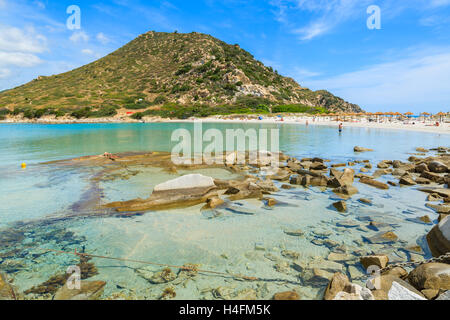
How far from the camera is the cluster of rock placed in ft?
11.4

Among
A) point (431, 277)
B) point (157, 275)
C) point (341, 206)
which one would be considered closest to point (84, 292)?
point (157, 275)

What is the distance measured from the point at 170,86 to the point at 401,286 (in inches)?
5109

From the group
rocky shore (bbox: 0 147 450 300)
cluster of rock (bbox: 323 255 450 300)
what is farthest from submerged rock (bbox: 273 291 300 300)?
cluster of rock (bbox: 323 255 450 300)

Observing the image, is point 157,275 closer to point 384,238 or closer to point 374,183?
point 384,238

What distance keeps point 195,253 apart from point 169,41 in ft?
601

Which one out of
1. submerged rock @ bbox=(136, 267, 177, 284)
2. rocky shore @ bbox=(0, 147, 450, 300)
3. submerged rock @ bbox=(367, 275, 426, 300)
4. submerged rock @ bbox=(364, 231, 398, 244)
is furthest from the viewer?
submerged rock @ bbox=(364, 231, 398, 244)

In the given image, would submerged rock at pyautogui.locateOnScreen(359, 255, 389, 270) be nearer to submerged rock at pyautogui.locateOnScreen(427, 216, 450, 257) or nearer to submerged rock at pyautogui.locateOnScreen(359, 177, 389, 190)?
submerged rock at pyautogui.locateOnScreen(427, 216, 450, 257)

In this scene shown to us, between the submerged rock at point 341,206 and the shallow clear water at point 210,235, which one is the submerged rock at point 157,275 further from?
the submerged rock at point 341,206

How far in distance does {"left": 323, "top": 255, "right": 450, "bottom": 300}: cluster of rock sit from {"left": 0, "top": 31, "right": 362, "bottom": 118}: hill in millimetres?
91182

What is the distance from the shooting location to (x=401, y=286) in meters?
3.75

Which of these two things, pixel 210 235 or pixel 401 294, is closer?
pixel 401 294

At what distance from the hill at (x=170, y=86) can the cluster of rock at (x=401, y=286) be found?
3590 inches

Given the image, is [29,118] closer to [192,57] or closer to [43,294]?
[192,57]

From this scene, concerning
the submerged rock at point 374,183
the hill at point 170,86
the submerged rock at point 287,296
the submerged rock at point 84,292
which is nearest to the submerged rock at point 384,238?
the submerged rock at point 287,296
